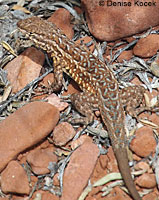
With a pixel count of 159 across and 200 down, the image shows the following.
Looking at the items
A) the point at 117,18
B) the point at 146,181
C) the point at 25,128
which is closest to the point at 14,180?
the point at 25,128

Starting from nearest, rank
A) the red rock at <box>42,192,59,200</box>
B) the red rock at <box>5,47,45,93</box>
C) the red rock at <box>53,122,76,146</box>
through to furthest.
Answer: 1. the red rock at <box>42,192,59,200</box>
2. the red rock at <box>53,122,76,146</box>
3. the red rock at <box>5,47,45,93</box>

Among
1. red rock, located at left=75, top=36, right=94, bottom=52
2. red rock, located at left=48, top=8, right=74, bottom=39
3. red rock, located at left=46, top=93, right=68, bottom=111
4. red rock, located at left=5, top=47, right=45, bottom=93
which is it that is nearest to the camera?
red rock, located at left=46, top=93, right=68, bottom=111

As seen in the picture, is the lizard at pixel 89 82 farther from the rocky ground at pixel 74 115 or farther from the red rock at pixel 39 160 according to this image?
the red rock at pixel 39 160

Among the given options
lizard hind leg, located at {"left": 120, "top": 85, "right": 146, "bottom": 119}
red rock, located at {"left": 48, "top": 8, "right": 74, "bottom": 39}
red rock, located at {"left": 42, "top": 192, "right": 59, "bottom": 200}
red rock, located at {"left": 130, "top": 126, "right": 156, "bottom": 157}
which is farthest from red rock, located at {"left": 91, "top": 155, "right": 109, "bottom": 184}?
red rock, located at {"left": 48, "top": 8, "right": 74, "bottom": 39}

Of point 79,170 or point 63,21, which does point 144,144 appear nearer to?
point 79,170

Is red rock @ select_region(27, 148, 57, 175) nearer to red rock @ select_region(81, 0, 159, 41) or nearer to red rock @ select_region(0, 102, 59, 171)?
red rock @ select_region(0, 102, 59, 171)

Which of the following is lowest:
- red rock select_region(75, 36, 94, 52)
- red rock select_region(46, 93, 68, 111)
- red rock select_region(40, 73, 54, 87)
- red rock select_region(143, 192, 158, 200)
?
red rock select_region(143, 192, 158, 200)

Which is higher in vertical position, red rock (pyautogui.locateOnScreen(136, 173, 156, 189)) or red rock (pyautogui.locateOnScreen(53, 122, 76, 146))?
red rock (pyautogui.locateOnScreen(53, 122, 76, 146))
